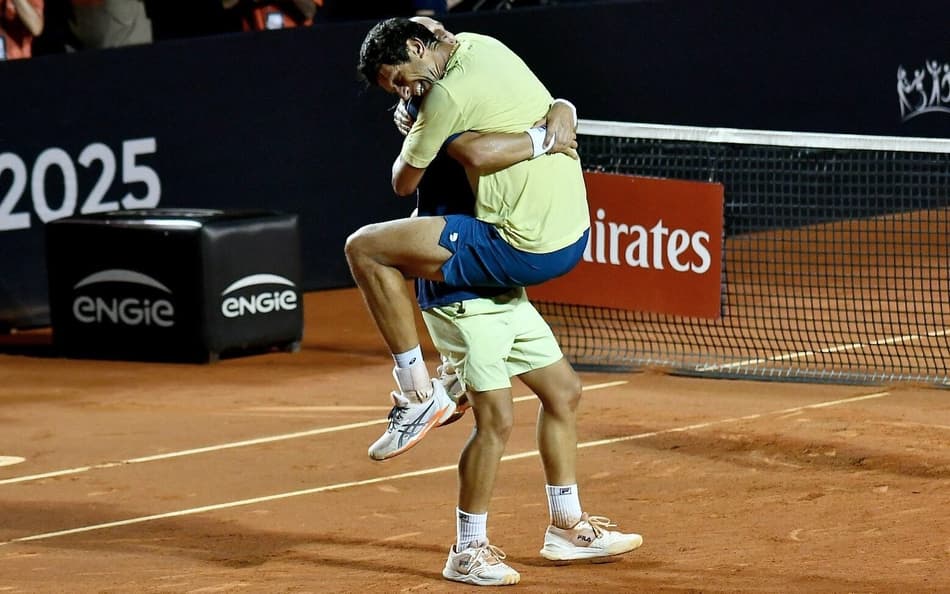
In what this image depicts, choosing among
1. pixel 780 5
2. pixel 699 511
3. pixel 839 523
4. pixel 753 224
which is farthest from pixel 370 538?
pixel 780 5

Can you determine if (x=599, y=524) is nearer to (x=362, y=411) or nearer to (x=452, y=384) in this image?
(x=452, y=384)

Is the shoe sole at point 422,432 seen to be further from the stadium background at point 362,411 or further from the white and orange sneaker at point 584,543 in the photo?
the white and orange sneaker at point 584,543

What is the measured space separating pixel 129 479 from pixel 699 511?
2758 millimetres

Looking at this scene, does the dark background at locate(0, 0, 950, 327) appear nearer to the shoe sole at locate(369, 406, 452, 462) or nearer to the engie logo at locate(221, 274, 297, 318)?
the engie logo at locate(221, 274, 297, 318)

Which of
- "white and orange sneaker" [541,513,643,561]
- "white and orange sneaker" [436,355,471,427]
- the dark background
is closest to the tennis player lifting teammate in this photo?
"white and orange sneaker" [436,355,471,427]

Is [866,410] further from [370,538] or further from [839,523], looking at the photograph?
[370,538]

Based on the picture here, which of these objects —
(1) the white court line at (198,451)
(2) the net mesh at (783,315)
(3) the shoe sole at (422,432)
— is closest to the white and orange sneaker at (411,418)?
(3) the shoe sole at (422,432)

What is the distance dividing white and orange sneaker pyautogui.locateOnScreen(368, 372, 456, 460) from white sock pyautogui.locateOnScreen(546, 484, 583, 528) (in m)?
0.61

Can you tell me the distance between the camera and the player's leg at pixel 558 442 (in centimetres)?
621

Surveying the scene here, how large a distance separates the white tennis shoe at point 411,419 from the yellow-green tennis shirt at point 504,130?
63 cm

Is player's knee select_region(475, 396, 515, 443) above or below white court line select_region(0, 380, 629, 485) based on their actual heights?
above

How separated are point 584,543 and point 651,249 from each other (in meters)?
4.28

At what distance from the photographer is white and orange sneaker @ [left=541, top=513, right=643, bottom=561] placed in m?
6.39

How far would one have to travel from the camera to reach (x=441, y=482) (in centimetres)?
784
